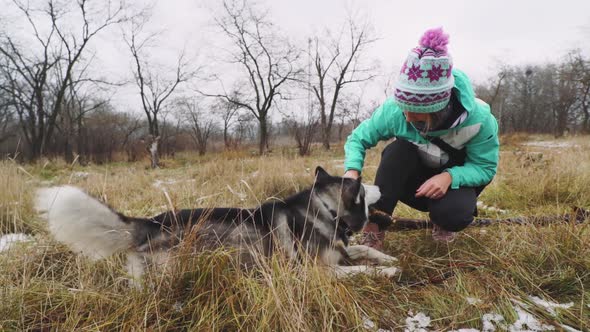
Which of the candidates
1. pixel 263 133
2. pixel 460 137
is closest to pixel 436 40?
pixel 460 137

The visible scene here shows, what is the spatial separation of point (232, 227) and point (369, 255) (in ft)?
3.19

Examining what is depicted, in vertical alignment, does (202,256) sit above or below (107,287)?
above

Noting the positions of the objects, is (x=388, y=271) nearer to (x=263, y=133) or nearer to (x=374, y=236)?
(x=374, y=236)

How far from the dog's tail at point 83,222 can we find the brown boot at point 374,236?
5.60 feet

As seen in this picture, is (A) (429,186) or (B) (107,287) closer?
(B) (107,287)

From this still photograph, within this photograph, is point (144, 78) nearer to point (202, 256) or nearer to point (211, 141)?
point (211, 141)

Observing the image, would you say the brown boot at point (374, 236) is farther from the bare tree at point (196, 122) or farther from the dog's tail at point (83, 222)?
the bare tree at point (196, 122)

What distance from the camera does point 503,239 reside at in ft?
6.08

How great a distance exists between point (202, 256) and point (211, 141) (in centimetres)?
2534

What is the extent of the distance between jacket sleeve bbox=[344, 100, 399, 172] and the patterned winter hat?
48 centimetres

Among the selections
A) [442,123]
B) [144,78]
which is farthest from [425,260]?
[144,78]

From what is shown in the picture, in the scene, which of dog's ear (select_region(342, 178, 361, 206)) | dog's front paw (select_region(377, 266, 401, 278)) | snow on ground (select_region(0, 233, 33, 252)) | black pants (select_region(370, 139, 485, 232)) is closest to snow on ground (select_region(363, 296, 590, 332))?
dog's front paw (select_region(377, 266, 401, 278))

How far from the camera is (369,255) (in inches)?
80.4

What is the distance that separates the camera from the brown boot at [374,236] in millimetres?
2311
